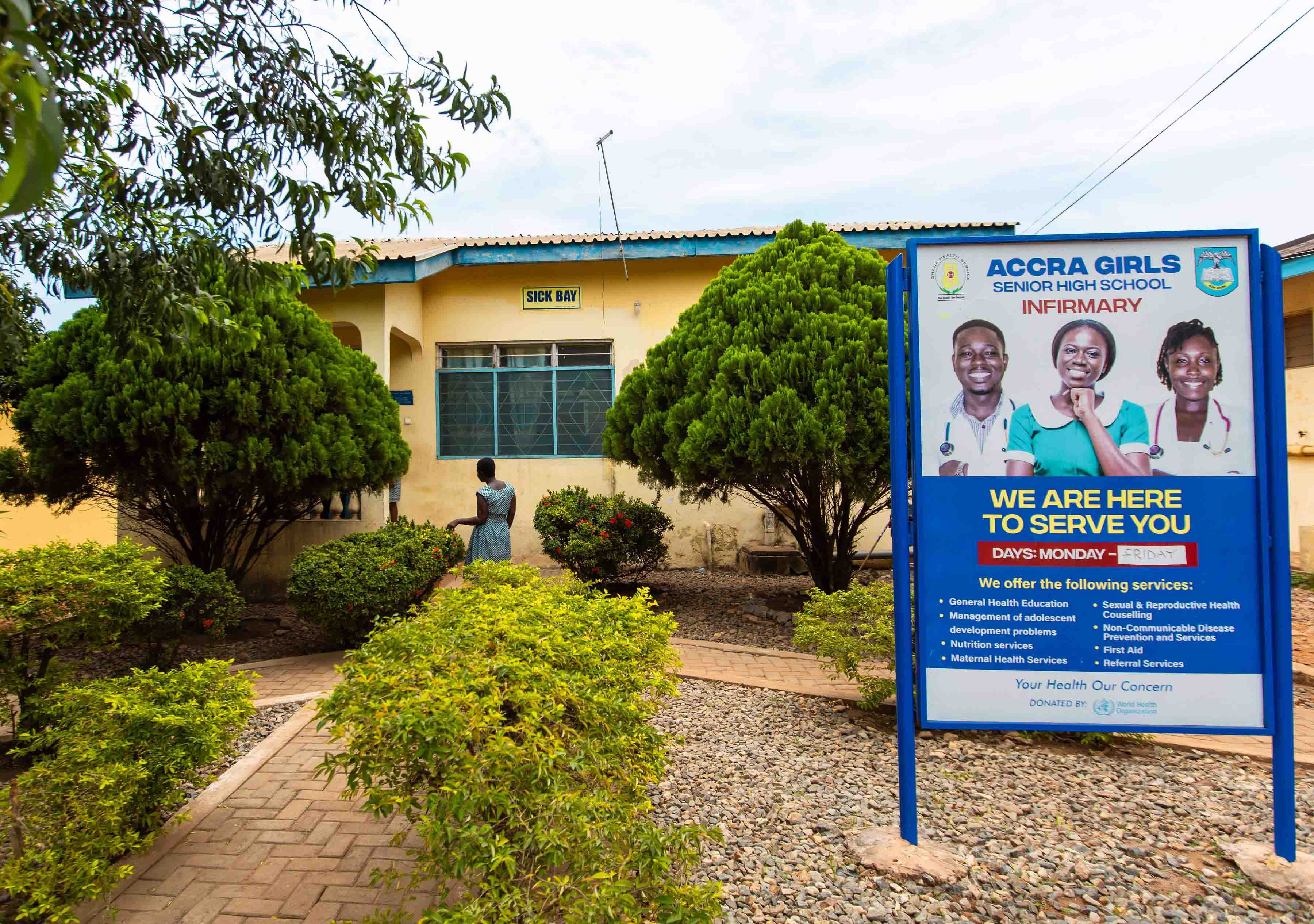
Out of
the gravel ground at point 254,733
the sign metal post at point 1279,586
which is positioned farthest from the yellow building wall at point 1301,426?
the gravel ground at point 254,733

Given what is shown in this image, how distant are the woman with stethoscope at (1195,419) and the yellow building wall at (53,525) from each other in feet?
35.3

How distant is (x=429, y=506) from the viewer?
38.4 ft

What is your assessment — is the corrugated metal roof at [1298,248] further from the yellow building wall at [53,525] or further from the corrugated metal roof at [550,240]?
the yellow building wall at [53,525]

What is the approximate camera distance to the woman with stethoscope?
3207 millimetres

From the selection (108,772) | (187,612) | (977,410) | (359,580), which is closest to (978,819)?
(977,410)

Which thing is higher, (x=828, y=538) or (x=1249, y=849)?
(x=828, y=538)

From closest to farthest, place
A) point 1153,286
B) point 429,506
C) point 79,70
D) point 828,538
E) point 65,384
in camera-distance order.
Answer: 1. point 1153,286
2. point 79,70
3. point 65,384
4. point 828,538
5. point 429,506

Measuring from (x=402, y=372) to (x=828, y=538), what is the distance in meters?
6.81

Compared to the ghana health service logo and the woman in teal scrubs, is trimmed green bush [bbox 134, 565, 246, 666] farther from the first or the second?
the woman in teal scrubs

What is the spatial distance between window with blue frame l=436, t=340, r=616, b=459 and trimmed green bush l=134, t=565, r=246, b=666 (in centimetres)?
517

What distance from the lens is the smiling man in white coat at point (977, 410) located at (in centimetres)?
329

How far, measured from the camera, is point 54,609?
405 cm

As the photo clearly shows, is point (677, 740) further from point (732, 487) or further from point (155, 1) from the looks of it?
point (732, 487)

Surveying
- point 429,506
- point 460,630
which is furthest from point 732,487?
point 460,630
